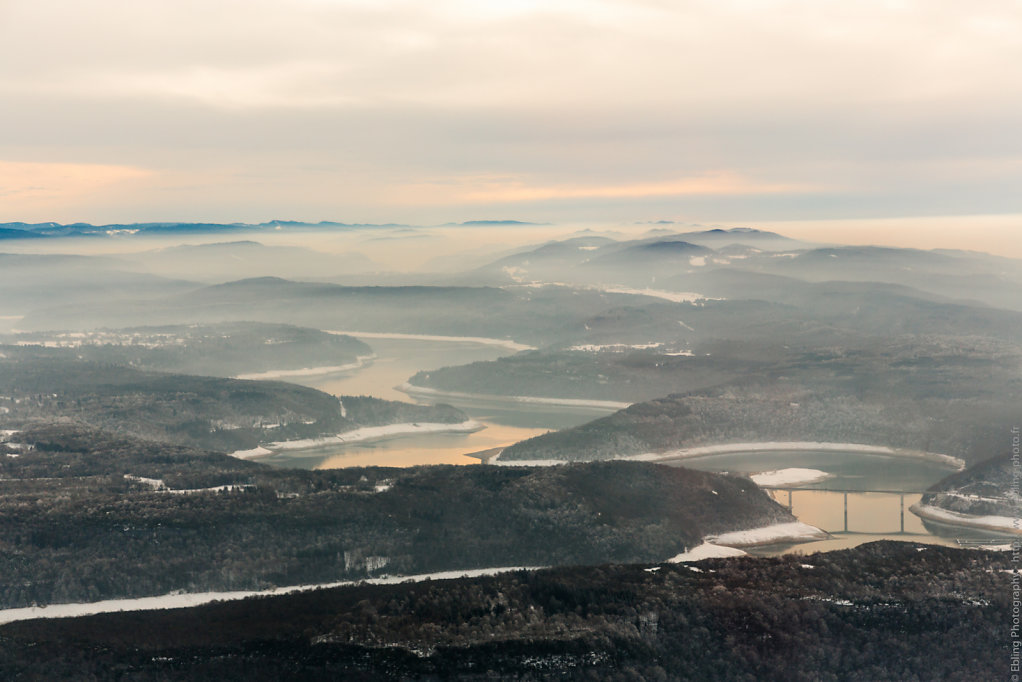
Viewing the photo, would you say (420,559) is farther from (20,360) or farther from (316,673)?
(20,360)

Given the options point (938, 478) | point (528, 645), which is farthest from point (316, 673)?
point (938, 478)

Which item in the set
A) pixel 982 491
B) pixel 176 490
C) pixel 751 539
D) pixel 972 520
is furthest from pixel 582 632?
pixel 982 491

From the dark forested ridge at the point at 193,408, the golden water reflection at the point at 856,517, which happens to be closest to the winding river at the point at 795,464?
the golden water reflection at the point at 856,517

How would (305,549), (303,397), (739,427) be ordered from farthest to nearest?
(303,397)
(739,427)
(305,549)

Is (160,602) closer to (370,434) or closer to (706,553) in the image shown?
(706,553)

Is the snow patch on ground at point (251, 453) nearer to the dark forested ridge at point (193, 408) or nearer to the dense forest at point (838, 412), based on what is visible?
the dark forested ridge at point (193, 408)

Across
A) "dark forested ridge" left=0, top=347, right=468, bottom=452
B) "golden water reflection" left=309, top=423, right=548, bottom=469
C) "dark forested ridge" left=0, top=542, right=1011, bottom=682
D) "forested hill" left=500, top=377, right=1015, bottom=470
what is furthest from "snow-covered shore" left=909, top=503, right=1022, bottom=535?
"dark forested ridge" left=0, top=347, right=468, bottom=452
